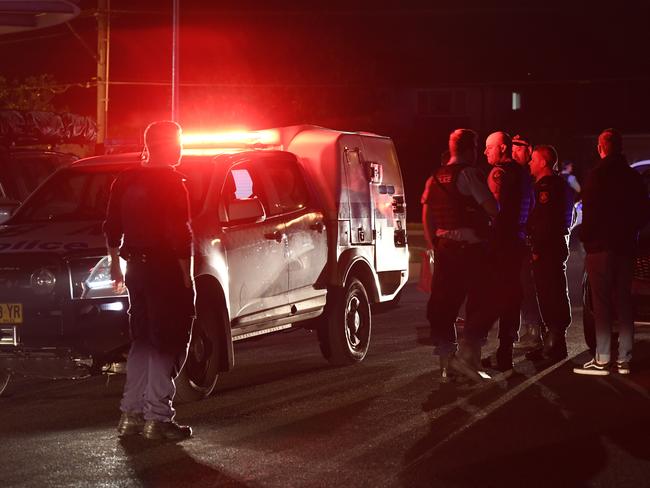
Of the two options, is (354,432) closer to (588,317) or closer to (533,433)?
(533,433)

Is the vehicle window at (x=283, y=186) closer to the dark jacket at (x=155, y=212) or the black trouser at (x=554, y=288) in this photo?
the black trouser at (x=554, y=288)

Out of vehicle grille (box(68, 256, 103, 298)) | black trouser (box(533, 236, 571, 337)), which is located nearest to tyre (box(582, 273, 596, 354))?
black trouser (box(533, 236, 571, 337))

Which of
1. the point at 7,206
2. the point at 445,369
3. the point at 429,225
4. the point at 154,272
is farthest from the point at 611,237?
the point at 7,206

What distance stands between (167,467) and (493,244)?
4188mm

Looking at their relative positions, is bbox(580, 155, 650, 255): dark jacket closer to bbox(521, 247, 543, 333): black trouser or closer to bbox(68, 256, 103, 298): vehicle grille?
bbox(521, 247, 543, 333): black trouser

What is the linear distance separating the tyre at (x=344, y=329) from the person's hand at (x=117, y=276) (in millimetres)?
3339

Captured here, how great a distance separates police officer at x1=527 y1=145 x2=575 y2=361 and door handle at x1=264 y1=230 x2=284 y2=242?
2.23 metres

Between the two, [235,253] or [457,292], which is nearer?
[235,253]

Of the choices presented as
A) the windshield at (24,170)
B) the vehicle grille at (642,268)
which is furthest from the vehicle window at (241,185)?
the windshield at (24,170)

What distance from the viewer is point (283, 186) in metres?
A: 11.3

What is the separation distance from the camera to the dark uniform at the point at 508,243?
10914 millimetres

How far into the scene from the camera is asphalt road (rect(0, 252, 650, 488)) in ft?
23.8

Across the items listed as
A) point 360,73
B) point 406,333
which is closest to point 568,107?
point 360,73

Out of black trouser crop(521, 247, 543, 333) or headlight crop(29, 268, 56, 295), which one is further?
black trouser crop(521, 247, 543, 333)
